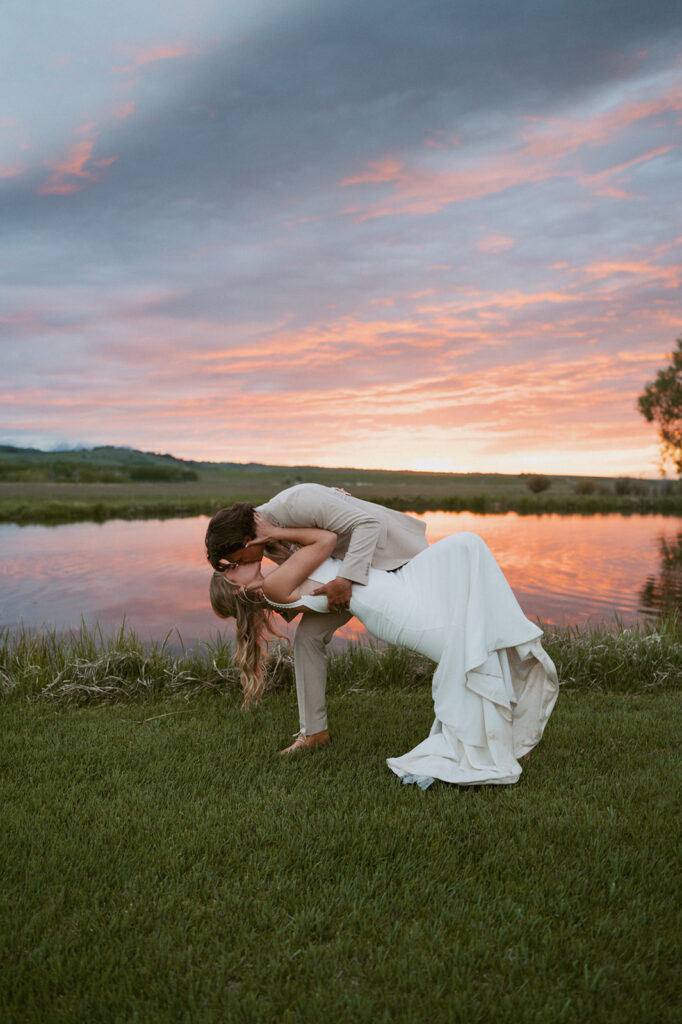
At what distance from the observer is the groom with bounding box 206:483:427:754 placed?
4.29 metres

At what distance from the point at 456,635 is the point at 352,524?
0.99 m

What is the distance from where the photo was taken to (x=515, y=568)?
827 inches

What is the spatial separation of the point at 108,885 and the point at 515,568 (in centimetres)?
1924

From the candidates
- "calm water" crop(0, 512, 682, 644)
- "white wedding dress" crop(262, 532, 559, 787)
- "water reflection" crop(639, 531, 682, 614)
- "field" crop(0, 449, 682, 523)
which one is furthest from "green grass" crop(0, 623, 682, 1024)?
"field" crop(0, 449, 682, 523)

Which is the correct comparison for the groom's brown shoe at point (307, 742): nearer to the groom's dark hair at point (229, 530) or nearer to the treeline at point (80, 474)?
the groom's dark hair at point (229, 530)

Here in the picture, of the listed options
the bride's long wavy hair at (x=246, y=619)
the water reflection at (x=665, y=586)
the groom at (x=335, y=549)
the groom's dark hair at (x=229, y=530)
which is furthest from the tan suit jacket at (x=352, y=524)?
the water reflection at (x=665, y=586)

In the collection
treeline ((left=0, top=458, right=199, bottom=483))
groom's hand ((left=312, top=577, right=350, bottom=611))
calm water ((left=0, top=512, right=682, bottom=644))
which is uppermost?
treeline ((left=0, top=458, right=199, bottom=483))

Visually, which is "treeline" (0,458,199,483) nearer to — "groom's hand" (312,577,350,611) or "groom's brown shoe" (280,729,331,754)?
"groom's brown shoe" (280,729,331,754)

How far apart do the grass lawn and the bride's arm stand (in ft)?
3.70

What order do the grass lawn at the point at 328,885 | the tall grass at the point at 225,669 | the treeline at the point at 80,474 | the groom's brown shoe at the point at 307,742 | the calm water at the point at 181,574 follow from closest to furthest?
the grass lawn at the point at 328,885, the groom's brown shoe at the point at 307,742, the tall grass at the point at 225,669, the calm water at the point at 181,574, the treeline at the point at 80,474

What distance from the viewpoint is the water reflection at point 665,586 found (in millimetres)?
15502

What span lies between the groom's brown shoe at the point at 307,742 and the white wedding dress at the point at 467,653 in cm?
63

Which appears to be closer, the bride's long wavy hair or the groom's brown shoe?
the groom's brown shoe

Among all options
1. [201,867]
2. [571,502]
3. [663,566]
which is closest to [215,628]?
[201,867]
